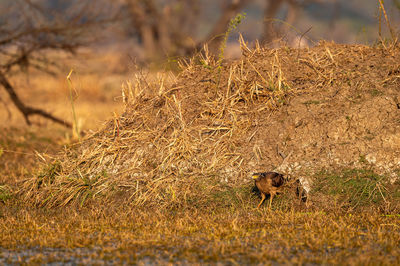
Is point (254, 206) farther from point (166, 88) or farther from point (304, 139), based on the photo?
point (166, 88)

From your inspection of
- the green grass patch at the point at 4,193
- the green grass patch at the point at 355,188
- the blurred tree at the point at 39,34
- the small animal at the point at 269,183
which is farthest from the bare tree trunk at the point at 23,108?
the green grass patch at the point at 355,188

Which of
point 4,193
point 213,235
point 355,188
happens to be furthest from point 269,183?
point 4,193

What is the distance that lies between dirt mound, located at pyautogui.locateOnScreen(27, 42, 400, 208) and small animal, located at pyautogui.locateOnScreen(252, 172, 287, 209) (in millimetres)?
359

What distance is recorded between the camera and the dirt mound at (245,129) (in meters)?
5.21

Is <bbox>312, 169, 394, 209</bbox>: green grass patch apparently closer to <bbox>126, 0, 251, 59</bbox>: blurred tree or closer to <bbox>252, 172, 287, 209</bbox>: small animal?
<bbox>252, 172, 287, 209</bbox>: small animal

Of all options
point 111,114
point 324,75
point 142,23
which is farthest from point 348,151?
point 142,23

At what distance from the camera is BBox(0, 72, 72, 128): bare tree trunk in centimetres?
1154

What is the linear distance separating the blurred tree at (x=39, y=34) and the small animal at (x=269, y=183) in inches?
311

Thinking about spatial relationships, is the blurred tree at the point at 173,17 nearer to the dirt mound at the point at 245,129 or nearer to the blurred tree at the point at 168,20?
the blurred tree at the point at 168,20

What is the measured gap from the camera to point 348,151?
5.09 m

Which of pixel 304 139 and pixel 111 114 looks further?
pixel 111 114

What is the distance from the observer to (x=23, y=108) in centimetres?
1176

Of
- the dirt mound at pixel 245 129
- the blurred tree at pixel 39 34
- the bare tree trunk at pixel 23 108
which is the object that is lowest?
the dirt mound at pixel 245 129

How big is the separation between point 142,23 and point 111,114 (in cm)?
897
